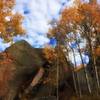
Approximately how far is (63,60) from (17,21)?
2303cm

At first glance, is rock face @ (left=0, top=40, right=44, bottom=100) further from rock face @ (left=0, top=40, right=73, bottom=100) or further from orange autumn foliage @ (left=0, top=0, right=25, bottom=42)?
orange autumn foliage @ (left=0, top=0, right=25, bottom=42)

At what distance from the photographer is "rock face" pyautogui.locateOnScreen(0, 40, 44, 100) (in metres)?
46.1

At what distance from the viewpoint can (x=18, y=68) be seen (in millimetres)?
49406

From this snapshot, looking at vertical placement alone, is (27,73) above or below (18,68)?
below

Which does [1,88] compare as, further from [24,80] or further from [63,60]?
[63,60]

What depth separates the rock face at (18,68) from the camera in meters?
46.1

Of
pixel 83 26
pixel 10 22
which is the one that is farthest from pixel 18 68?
pixel 10 22

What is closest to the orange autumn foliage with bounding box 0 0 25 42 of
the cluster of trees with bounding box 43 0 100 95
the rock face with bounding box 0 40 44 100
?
the cluster of trees with bounding box 43 0 100 95

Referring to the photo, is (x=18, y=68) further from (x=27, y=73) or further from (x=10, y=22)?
(x=10, y=22)

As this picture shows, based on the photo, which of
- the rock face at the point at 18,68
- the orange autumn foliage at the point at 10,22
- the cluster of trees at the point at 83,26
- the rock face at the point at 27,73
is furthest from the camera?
the rock face at the point at 27,73

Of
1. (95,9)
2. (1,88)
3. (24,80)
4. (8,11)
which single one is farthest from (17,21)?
(24,80)

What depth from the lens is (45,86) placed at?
50062 millimetres

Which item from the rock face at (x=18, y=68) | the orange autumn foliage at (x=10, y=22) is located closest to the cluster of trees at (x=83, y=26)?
the rock face at (x=18, y=68)

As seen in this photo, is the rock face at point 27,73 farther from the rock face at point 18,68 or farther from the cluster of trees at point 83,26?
the cluster of trees at point 83,26
